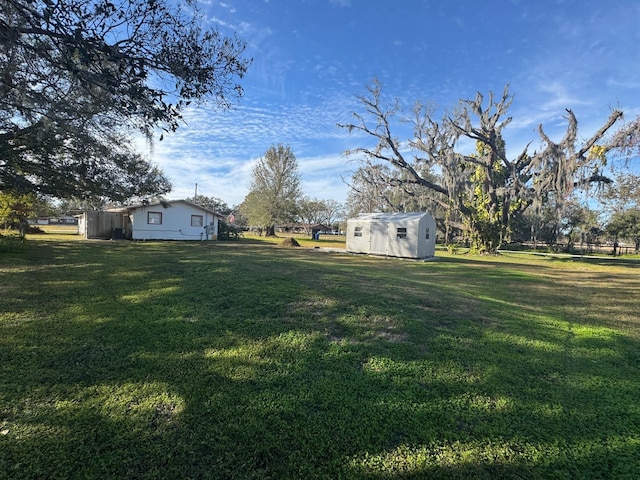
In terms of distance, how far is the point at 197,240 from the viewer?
2298 cm

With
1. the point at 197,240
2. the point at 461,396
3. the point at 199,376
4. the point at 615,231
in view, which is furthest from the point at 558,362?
the point at 615,231

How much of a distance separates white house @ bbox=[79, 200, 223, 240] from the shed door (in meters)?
12.6

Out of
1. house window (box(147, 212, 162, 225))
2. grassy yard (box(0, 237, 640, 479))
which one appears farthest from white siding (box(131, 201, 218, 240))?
grassy yard (box(0, 237, 640, 479))

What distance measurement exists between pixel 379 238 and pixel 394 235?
2.86 feet

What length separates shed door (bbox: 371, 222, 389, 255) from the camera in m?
16.3

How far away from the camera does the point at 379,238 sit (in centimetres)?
1655

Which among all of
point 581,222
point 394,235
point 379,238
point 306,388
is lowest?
point 306,388

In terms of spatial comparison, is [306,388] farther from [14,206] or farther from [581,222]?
[581,222]

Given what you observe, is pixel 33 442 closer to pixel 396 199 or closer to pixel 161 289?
pixel 161 289

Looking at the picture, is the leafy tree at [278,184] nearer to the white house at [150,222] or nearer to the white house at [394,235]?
the white house at [150,222]

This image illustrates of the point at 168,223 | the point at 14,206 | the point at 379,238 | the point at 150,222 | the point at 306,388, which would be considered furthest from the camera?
the point at 168,223

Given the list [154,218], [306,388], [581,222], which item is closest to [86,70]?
[306,388]

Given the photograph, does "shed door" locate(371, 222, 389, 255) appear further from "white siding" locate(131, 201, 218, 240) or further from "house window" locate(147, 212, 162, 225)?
"house window" locate(147, 212, 162, 225)

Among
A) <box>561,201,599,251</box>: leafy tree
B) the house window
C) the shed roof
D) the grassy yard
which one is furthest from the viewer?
<box>561,201,599,251</box>: leafy tree
